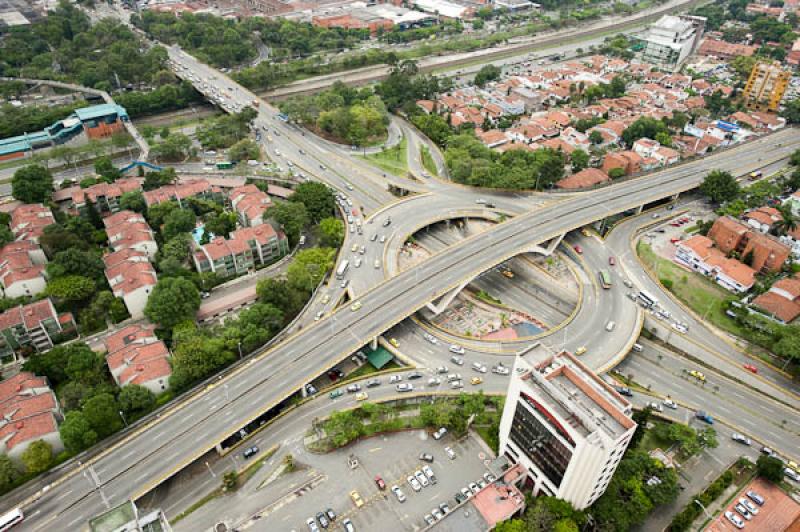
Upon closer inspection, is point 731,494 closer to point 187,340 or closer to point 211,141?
point 187,340

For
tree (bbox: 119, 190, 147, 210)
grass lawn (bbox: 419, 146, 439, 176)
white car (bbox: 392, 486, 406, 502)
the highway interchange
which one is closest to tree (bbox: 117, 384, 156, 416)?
the highway interchange

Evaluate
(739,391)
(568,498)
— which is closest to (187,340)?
(568,498)

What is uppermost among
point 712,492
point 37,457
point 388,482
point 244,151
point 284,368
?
point 244,151

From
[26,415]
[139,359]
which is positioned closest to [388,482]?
[139,359]

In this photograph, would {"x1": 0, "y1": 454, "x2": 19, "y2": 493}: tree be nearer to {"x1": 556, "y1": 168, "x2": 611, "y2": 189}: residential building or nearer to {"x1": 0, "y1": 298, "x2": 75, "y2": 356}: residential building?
{"x1": 0, "y1": 298, "x2": 75, "y2": 356}: residential building

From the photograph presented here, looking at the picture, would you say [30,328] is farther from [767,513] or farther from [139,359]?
[767,513]

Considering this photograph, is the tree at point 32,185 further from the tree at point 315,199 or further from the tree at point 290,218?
the tree at point 315,199

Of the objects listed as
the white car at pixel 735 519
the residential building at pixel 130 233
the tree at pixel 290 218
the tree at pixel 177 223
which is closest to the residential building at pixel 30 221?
the residential building at pixel 130 233
